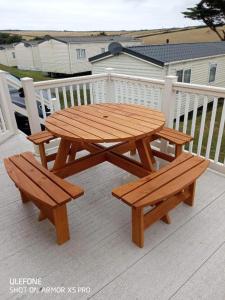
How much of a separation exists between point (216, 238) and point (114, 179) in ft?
4.10

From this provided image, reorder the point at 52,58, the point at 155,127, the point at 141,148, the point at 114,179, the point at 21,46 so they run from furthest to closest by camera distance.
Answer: the point at 21,46
the point at 52,58
the point at 114,179
the point at 141,148
the point at 155,127

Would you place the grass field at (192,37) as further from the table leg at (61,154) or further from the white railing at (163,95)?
the table leg at (61,154)

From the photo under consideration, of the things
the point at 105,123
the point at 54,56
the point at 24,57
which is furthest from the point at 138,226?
the point at 24,57

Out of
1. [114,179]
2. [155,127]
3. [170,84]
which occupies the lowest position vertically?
[114,179]

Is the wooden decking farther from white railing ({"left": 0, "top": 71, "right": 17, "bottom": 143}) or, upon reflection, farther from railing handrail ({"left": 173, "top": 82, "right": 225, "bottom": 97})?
white railing ({"left": 0, "top": 71, "right": 17, "bottom": 143})

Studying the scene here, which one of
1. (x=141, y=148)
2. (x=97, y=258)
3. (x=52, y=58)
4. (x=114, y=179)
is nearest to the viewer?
(x=97, y=258)

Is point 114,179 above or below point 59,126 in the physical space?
below

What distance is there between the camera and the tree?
2356cm

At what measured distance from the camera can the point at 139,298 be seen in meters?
1.46

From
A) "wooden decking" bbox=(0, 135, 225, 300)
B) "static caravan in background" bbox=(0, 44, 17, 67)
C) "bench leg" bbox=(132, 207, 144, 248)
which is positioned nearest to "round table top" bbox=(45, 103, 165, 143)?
"bench leg" bbox=(132, 207, 144, 248)

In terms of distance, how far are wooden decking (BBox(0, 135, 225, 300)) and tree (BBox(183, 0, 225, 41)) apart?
27066mm

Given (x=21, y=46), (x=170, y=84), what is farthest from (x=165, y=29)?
(x=170, y=84)

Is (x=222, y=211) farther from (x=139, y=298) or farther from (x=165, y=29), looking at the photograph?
(x=165, y=29)

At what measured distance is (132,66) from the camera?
1106cm
